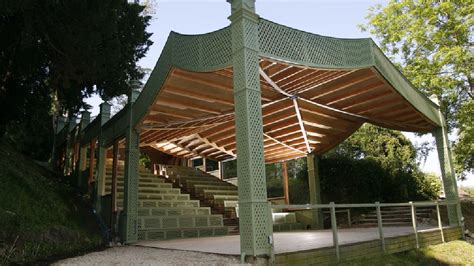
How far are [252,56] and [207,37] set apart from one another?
1116 mm

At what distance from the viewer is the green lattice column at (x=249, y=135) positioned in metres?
4.50

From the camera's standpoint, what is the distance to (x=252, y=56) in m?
5.02

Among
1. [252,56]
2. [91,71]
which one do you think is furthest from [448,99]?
[91,71]

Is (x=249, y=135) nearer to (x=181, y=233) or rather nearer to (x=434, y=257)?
(x=434, y=257)

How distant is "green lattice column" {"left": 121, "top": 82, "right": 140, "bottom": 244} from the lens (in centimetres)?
814

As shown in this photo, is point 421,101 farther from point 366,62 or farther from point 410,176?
point 410,176

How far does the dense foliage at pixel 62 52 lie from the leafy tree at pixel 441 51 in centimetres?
1010

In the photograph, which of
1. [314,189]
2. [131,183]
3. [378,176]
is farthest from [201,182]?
[378,176]

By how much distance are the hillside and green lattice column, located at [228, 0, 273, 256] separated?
349 centimetres

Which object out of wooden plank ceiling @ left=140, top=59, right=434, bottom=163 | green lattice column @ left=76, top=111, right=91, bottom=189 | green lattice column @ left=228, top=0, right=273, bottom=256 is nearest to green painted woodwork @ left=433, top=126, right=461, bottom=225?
wooden plank ceiling @ left=140, top=59, right=434, bottom=163

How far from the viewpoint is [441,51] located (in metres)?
11.9

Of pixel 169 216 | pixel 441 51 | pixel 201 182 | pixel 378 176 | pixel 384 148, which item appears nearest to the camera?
pixel 169 216

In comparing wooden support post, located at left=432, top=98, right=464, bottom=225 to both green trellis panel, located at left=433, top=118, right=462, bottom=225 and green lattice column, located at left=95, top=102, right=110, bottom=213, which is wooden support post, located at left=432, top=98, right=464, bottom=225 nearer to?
green trellis panel, located at left=433, top=118, right=462, bottom=225

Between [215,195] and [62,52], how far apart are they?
6.40 meters
